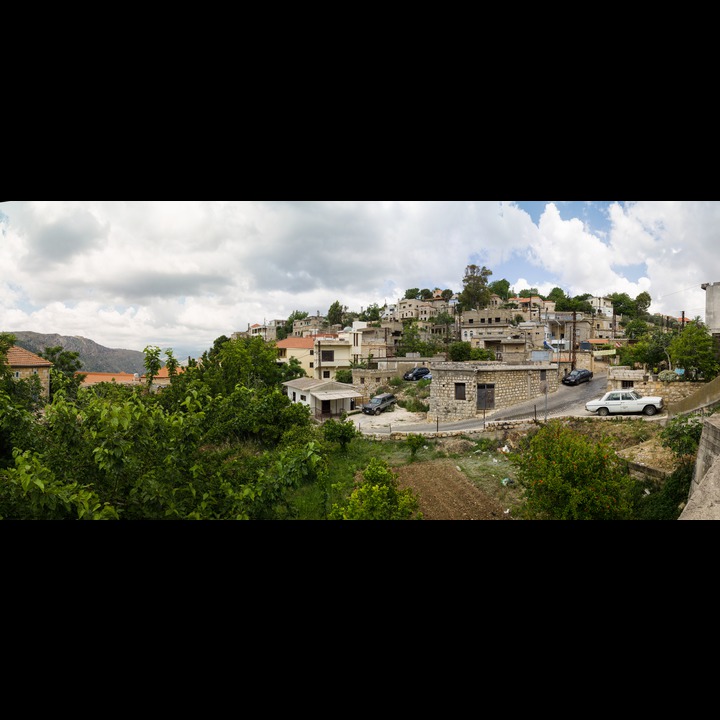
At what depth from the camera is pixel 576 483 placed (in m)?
3.25

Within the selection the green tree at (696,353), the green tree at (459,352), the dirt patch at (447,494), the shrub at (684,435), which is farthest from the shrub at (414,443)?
the green tree at (459,352)

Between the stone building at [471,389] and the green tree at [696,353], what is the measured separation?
2.55 metres

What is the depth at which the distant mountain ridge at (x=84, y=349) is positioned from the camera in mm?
4062

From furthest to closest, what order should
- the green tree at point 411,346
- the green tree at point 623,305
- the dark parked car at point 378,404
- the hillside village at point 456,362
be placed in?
the green tree at point 623,305 → the green tree at point 411,346 → the dark parked car at point 378,404 → the hillside village at point 456,362

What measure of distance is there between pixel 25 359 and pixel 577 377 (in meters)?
11.0

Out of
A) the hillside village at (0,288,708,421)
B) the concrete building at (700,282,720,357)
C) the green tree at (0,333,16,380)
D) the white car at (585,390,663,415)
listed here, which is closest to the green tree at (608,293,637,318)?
the hillside village at (0,288,708,421)

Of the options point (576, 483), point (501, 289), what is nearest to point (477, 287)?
point (501, 289)

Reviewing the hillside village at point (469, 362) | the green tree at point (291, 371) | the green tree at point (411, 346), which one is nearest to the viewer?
the hillside village at point (469, 362)

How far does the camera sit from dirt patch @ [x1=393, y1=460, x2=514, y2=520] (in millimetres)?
4348

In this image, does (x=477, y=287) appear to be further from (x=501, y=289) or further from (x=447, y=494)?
(x=447, y=494)

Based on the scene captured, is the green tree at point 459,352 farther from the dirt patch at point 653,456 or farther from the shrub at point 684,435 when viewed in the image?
the shrub at point 684,435
